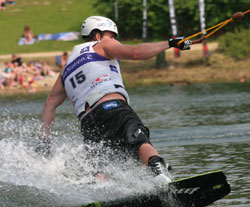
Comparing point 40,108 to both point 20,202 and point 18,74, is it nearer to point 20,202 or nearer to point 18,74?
point 18,74

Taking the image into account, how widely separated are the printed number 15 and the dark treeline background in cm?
2951

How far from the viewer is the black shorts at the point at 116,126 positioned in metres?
5.85

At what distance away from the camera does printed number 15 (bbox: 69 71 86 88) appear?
6094 millimetres

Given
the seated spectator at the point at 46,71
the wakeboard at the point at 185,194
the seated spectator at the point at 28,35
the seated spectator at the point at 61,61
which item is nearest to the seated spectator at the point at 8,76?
the seated spectator at the point at 46,71

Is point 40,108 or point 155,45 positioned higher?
point 155,45

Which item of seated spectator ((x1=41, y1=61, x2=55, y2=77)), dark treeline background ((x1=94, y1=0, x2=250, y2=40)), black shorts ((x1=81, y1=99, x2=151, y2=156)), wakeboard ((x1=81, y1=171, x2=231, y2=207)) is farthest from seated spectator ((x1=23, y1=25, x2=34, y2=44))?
wakeboard ((x1=81, y1=171, x2=231, y2=207))

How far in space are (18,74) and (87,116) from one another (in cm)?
2384

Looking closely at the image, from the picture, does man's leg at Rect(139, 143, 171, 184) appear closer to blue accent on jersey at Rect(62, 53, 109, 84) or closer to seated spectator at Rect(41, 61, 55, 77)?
blue accent on jersey at Rect(62, 53, 109, 84)

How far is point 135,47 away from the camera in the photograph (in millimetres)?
5730

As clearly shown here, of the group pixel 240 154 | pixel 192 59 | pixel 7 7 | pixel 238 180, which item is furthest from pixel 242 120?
pixel 7 7

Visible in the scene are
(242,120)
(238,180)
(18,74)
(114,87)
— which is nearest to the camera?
(114,87)

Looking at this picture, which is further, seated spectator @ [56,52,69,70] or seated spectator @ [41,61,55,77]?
seated spectator @ [56,52,69,70]

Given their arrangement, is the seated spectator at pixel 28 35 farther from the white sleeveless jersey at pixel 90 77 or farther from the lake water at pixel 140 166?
the white sleeveless jersey at pixel 90 77

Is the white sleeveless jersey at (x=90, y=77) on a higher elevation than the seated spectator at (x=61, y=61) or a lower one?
higher
